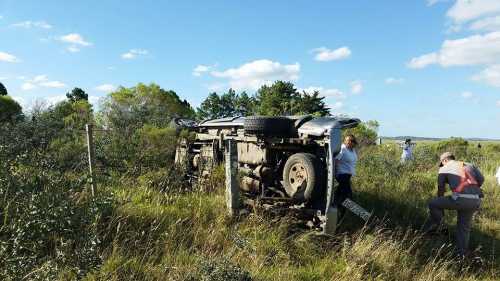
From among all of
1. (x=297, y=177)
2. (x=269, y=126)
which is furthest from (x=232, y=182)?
(x=269, y=126)

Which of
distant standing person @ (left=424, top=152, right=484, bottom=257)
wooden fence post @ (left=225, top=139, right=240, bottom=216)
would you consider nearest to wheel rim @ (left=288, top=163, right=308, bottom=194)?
wooden fence post @ (left=225, top=139, right=240, bottom=216)

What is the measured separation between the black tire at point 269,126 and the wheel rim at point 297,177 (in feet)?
2.16

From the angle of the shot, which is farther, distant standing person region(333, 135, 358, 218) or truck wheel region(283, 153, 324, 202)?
distant standing person region(333, 135, 358, 218)

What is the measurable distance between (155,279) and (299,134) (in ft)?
11.9

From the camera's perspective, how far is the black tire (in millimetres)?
7793

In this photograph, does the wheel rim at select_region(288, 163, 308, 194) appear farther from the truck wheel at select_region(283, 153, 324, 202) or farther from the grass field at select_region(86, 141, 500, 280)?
the grass field at select_region(86, 141, 500, 280)

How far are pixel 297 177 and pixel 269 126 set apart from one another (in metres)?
0.94

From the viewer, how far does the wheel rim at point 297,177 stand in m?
7.38

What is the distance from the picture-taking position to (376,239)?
727 cm

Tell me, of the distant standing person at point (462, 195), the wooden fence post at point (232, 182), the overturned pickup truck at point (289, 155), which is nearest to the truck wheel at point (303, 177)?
the overturned pickup truck at point (289, 155)

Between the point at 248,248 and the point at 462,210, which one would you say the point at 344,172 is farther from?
the point at 248,248

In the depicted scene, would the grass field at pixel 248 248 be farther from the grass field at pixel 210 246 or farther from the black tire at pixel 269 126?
the black tire at pixel 269 126

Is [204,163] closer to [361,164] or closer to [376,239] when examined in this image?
[376,239]

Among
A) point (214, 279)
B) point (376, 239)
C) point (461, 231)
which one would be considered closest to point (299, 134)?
point (376, 239)
